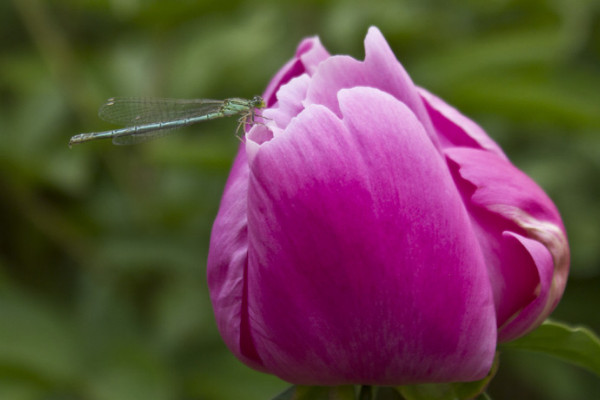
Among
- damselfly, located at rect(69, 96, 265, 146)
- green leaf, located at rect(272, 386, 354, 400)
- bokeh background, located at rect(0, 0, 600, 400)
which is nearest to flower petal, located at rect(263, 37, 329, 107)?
damselfly, located at rect(69, 96, 265, 146)

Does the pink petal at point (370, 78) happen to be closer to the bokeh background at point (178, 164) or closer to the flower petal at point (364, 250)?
the flower petal at point (364, 250)

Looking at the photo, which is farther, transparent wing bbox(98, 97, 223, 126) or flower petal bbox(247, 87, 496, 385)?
transparent wing bbox(98, 97, 223, 126)

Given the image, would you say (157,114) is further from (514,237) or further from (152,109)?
(514,237)

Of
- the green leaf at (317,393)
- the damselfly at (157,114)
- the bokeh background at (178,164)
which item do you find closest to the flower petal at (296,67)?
the damselfly at (157,114)

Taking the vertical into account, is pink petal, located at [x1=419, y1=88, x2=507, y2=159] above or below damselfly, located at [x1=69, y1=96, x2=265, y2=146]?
below

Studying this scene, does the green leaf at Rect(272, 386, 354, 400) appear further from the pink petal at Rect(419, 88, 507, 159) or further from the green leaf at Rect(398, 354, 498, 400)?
the pink petal at Rect(419, 88, 507, 159)

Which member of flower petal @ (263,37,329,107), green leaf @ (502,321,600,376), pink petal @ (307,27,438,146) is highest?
flower petal @ (263,37,329,107)

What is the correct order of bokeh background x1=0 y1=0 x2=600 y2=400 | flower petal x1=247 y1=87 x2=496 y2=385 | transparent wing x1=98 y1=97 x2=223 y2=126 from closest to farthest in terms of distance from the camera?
flower petal x1=247 y1=87 x2=496 y2=385 → transparent wing x1=98 y1=97 x2=223 y2=126 → bokeh background x1=0 y1=0 x2=600 y2=400

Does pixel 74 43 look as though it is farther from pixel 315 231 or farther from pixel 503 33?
pixel 315 231
